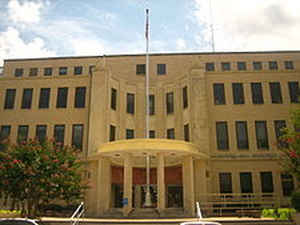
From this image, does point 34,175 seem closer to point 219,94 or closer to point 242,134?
point 219,94

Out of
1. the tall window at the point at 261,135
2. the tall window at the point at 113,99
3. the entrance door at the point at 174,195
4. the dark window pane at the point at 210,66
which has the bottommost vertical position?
the entrance door at the point at 174,195

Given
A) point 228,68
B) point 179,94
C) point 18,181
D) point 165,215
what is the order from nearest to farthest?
point 18,181, point 165,215, point 179,94, point 228,68

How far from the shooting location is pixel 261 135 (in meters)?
29.5

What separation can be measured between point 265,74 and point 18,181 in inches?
960

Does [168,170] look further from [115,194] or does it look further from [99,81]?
[99,81]

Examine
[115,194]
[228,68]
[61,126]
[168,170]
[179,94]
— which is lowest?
[115,194]

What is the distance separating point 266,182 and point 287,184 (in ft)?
6.08

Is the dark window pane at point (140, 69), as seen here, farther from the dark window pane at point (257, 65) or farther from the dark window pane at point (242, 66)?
the dark window pane at point (257, 65)

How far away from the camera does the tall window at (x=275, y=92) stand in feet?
99.5

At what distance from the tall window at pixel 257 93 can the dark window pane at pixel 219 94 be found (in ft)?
9.63

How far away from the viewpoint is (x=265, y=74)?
3100cm

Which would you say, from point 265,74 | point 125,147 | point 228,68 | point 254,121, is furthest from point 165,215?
point 228,68

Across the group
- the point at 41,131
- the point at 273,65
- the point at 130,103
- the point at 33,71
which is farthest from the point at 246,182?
the point at 33,71

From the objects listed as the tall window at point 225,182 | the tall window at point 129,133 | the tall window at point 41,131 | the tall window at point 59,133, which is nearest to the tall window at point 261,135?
the tall window at point 225,182
